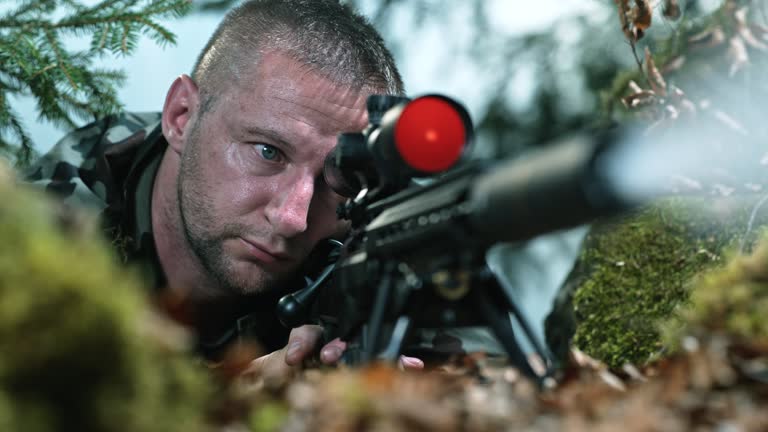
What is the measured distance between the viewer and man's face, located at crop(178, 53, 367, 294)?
2.80 meters

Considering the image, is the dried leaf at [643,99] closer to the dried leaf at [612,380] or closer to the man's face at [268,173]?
the man's face at [268,173]

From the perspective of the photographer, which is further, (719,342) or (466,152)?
(466,152)

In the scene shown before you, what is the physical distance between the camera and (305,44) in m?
3.13

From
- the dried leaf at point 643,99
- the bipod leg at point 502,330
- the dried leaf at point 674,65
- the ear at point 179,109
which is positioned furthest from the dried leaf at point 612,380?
the ear at point 179,109

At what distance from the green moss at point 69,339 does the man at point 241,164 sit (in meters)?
1.28

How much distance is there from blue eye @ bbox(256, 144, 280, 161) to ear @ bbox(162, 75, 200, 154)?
0.64 metres

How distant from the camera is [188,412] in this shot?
96 centimetres

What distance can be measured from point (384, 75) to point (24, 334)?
2629 millimetres

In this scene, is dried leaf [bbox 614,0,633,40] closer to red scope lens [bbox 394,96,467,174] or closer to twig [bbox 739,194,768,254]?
twig [bbox 739,194,768,254]

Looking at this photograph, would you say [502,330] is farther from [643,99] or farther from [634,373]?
[643,99]

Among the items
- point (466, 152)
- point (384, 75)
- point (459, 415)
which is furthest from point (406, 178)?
point (384, 75)

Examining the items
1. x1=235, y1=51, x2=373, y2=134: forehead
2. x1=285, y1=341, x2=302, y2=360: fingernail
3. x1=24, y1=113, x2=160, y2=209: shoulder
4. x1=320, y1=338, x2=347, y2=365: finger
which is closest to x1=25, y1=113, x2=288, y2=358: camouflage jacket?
x1=24, y1=113, x2=160, y2=209: shoulder

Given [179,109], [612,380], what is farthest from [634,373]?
[179,109]

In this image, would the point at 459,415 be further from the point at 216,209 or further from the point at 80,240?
the point at 216,209
